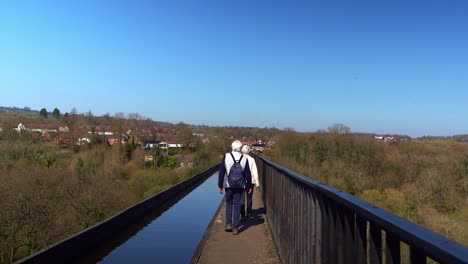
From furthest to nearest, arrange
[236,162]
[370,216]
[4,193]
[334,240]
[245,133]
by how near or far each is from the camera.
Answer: [245,133] → [4,193] → [236,162] → [334,240] → [370,216]

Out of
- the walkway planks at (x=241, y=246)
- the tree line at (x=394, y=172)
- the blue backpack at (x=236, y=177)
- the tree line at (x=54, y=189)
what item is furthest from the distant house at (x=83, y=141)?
the blue backpack at (x=236, y=177)

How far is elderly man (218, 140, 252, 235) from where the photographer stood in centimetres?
824

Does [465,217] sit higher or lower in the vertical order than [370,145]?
lower

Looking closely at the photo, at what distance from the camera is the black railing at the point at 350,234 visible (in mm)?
1450

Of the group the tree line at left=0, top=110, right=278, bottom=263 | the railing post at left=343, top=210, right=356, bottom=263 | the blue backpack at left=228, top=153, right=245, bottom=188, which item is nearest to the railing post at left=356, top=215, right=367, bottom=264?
the railing post at left=343, top=210, right=356, bottom=263

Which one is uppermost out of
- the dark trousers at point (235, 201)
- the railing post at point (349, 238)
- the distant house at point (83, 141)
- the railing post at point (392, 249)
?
the railing post at point (392, 249)

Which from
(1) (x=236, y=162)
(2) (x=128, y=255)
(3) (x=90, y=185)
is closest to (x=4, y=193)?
(3) (x=90, y=185)

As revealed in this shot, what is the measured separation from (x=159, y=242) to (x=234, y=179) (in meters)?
6.61

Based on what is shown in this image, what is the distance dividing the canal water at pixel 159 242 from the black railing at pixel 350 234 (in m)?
7.09

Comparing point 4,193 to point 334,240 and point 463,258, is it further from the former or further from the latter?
point 463,258

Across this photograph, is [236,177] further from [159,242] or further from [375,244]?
[159,242]

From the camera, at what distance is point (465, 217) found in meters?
30.2

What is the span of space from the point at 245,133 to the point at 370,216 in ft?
425

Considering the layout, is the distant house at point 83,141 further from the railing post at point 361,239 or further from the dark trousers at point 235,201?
the railing post at point 361,239
